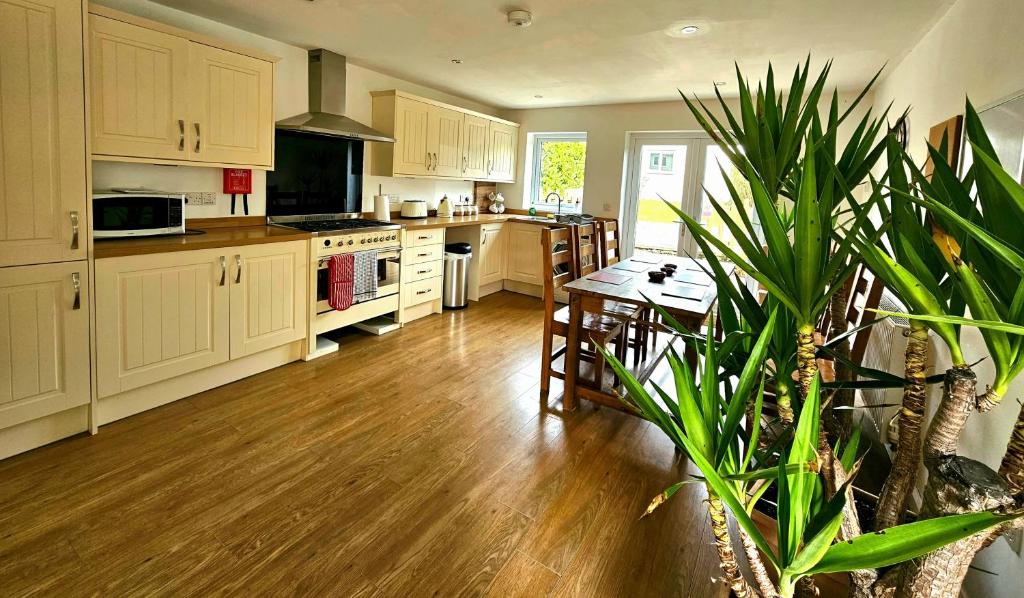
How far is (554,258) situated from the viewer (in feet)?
10.7

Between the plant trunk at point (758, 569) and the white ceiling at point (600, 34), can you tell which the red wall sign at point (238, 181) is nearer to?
the white ceiling at point (600, 34)

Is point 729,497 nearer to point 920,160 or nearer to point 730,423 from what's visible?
point 730,423

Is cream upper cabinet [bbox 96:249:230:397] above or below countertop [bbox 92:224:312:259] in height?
below

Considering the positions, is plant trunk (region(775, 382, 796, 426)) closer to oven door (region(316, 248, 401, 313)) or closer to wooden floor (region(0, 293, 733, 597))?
wooden floor (region(0, 293, 733, 597))

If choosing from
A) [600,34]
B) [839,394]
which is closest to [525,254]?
[600,34]

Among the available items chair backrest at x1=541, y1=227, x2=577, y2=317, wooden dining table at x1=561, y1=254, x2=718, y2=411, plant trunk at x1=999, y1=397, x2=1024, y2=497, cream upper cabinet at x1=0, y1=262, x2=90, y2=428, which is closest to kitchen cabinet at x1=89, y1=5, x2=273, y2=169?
cream upper cabinet at x1=0, y1=262, x2=90, y2=428

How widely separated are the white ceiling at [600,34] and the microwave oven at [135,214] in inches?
48.9

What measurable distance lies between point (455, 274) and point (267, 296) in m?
2.18

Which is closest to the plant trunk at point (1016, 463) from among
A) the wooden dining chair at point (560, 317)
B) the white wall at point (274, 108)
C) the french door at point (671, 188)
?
the wooden dining chair at point (560, 317)

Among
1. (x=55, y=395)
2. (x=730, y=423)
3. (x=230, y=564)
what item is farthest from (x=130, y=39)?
(x=730, y=423)

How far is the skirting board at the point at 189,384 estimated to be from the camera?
106 inches

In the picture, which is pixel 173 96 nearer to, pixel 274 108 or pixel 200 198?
pixel 200 198

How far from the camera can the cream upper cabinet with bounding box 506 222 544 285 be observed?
586 centimetres

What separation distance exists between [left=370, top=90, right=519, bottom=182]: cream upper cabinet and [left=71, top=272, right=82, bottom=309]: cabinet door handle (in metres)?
2.77
